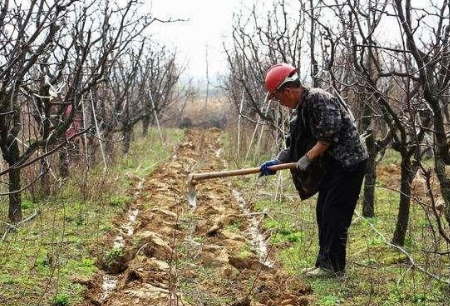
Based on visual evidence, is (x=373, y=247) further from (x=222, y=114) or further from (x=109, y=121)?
(x=222, y=114)

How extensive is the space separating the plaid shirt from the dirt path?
1083 mm

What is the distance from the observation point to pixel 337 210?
4.79 metres

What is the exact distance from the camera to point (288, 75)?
4.69 m

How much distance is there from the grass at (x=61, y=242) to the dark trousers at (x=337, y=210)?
6.48 feet

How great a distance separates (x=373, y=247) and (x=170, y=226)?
7.86ft

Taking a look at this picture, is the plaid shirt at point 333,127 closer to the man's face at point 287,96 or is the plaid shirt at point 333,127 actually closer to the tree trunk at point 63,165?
the man's face at point 287,96

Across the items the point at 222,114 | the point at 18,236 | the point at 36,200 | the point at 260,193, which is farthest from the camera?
the point at 222,114

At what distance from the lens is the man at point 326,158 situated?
466 centimetres

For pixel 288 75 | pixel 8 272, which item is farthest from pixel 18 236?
pixel 288 75

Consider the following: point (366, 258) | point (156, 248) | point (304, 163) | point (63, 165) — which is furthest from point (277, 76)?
point (63, 165)

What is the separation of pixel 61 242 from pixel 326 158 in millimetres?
2419

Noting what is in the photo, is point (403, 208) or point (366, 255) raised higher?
point (403, 208)

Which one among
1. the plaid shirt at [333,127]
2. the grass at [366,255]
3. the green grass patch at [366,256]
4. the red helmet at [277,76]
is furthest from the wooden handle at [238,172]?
the grass at [366,255]

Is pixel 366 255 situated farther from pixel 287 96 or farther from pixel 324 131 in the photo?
pixel 287 96
